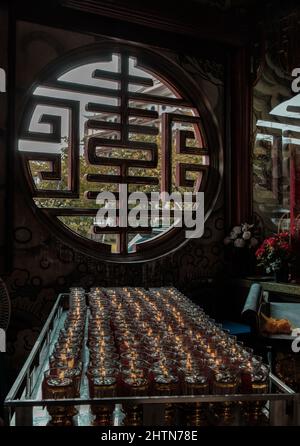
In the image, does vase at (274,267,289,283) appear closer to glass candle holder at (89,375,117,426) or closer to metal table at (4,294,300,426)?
metal table at (4,294,300,426)

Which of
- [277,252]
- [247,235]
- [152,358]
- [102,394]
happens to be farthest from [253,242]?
[102,394]

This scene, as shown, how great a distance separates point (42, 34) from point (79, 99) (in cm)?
56

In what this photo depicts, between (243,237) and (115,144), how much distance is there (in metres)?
1.38

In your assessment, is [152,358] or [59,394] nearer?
[59,394]

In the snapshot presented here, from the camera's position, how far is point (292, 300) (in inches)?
140

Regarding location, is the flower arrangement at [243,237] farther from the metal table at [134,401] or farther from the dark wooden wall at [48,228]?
the metal table at [134,401]

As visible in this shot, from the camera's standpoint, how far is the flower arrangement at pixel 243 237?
13.6ft

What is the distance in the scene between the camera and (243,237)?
4172 millimetres

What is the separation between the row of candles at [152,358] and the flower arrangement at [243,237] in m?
2.29

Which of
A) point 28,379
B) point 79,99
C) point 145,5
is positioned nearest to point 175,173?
point 79,99

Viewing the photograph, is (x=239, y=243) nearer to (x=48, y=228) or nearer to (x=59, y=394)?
(x=48, y=228)

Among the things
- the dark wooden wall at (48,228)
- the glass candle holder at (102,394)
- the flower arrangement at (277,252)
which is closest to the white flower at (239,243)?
the dark wooden wall at (48,228)

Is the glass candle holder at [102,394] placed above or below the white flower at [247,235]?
below

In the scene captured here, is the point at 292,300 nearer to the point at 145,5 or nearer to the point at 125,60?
the point at 125,60
